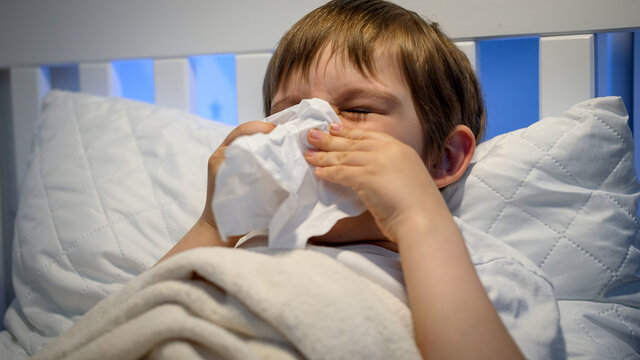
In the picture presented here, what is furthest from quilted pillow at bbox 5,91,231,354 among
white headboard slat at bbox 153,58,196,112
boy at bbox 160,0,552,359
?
boy at bbox 160,0,552,359

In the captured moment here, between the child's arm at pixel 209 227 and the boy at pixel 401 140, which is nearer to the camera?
the boy at pixel 401 140

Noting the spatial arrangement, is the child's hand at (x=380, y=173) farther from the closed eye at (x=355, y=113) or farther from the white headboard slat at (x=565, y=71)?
the white headboard slat at (x=565, y=71)

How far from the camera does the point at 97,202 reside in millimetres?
1075

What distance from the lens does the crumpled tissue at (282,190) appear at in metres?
0.60

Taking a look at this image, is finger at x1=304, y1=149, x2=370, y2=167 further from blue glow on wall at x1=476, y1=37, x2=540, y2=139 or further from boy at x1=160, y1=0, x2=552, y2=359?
blue glow on wall at x1=476, y1=37, x2=540, y2=139

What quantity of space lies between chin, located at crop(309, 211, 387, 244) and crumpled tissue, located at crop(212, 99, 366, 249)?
54 mm

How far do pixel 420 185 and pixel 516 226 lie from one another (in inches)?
12.8

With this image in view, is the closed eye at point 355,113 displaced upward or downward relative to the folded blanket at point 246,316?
upward

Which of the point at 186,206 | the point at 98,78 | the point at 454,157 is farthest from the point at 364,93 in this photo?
the point at 98,78

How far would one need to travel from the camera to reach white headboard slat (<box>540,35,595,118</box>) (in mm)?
1000

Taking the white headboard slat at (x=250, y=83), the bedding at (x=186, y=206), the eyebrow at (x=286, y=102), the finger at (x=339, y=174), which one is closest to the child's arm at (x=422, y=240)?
the finger at (x=339, y=174)

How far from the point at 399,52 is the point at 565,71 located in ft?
1.30

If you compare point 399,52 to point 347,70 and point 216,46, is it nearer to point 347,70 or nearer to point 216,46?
point 347,70

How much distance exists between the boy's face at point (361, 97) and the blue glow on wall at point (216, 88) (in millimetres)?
958
